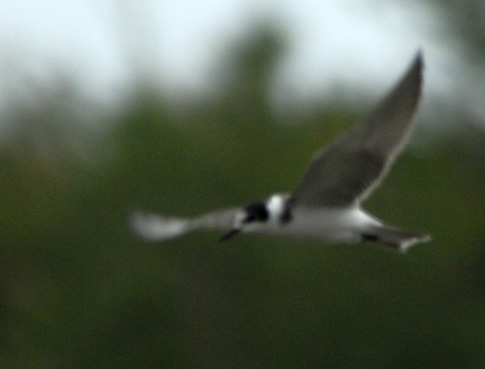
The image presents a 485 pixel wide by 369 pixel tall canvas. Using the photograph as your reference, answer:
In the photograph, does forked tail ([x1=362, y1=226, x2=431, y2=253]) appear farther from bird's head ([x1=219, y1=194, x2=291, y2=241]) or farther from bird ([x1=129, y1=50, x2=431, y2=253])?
bird's head ([x1=219, y1=194, x2=291, y2=241])

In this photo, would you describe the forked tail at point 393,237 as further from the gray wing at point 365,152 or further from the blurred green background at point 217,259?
the blurred green background at point 217,259

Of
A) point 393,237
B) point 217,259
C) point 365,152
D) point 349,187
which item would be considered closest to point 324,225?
point 349,187

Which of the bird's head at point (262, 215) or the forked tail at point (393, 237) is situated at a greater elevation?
the bird's head at point (262, 215)

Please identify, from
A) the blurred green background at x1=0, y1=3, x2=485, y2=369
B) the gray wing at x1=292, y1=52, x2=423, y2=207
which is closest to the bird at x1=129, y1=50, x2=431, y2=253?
the gray wing at x1=292, y1=52, x2=423, y2=207

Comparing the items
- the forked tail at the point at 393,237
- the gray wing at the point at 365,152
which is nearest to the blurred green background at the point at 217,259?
the forked tail at the point at 393,237

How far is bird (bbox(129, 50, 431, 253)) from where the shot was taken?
7.28 meters

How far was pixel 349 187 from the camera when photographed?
765cm

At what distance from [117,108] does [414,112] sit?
11.8 meters

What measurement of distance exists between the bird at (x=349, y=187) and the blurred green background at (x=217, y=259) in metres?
8.90

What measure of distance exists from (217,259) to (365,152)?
32.8 ft

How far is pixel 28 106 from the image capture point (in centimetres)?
1808

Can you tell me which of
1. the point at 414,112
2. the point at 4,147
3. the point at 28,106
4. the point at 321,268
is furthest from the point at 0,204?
the point at 414,112

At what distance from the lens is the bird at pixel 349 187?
23.9 feet

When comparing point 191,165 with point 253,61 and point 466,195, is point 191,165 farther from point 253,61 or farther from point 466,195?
point 466,195
